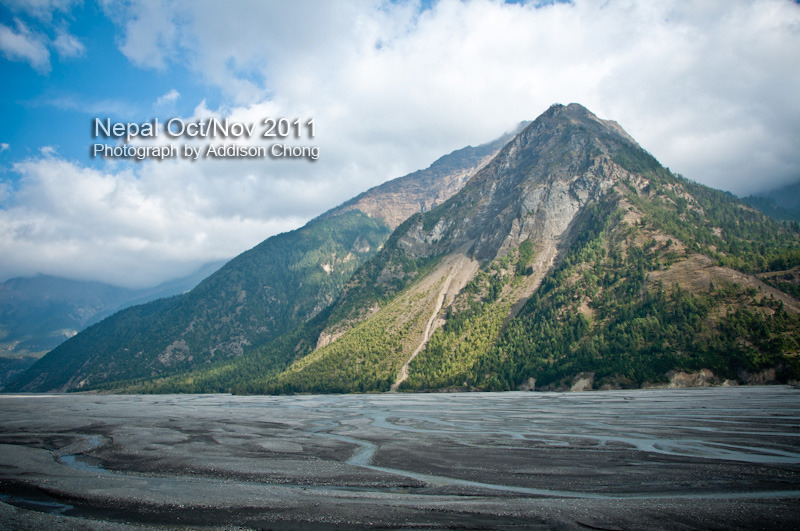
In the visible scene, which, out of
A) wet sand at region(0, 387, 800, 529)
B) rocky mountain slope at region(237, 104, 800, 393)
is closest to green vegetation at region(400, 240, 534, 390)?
rocky mountain slope at region(237, 104, 800, 393)

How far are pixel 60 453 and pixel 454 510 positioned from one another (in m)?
25.7

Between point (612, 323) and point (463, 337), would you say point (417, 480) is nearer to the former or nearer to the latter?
point (612, 323)

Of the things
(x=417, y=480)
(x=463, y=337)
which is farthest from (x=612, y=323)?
(x=417, y=480)

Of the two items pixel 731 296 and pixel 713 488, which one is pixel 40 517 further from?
pixel 731 296

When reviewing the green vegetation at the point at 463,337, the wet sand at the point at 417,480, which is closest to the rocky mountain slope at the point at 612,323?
the green vegetation at the point at 463,337

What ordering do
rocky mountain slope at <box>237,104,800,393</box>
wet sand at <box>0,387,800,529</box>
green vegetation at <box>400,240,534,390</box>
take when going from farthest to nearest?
green vegetation at <box>400,240,534,390</box> → rocky mountain slope at <box>237,104,800,393</box> → wet sand at <box>0,387,800,529</box>

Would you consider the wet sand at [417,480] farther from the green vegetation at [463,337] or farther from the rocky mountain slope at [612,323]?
the green vegetation at [463,337]

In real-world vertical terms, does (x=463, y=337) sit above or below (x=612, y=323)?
below

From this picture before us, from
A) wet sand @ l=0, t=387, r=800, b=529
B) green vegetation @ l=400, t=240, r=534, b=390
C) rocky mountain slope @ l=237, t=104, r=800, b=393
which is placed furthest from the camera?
green vegetation @ l=400, t=240, r=534, b=390

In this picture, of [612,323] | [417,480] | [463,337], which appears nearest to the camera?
[417,480]

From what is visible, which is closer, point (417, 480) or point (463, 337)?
point (417, 480)

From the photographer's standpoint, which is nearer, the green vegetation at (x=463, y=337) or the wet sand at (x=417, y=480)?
the wet sand at (x=417, y=480)

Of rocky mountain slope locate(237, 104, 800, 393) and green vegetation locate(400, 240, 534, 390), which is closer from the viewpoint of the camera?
rocky mountain slope locate(237, 104, 800, 393)

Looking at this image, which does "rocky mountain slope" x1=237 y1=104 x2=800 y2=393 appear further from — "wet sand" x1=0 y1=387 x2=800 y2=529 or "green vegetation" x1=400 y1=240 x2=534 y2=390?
"wet sand" x1=0 y1=387 x2=800 y2=529
